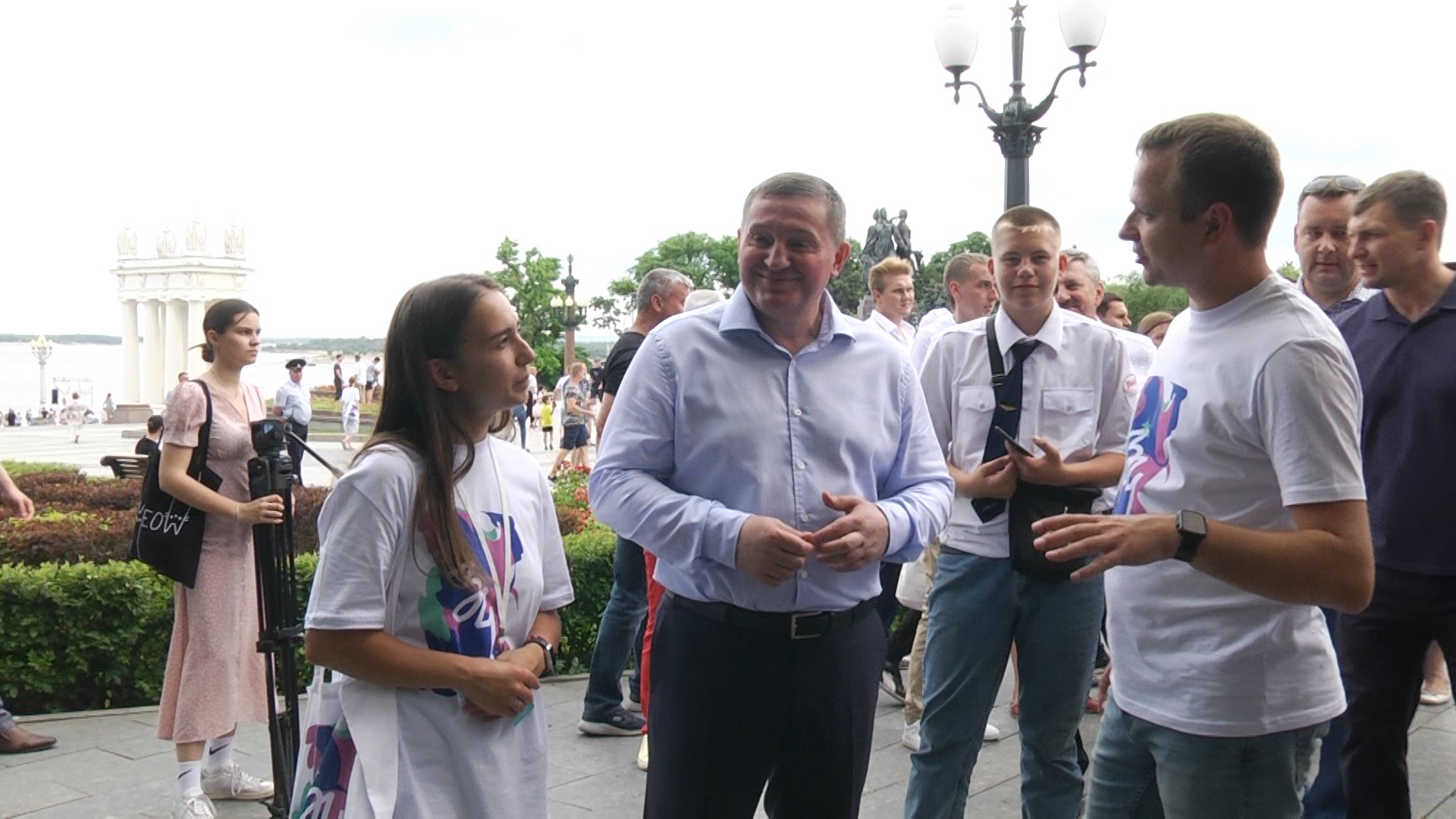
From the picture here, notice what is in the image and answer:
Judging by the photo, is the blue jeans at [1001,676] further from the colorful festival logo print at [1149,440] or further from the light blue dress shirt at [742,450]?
the colorful festival logo print at [1149,440]

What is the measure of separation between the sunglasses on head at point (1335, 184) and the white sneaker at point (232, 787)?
4656mm

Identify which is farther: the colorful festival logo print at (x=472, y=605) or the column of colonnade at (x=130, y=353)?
the column of colonnade at (x=130, y=353)

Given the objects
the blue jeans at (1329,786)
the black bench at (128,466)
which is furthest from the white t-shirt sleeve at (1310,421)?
the black bench at (128,466)

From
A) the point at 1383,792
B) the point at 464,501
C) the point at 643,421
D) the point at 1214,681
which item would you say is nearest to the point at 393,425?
the point at 464,501

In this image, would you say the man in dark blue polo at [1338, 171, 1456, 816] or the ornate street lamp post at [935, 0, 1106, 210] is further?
the ornate street lamp post at [935, 0, 1106, 210]

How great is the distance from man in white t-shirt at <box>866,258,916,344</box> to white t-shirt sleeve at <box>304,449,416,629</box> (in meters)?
4.69

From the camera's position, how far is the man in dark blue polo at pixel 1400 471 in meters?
3.38

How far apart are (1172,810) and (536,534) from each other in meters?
1.47

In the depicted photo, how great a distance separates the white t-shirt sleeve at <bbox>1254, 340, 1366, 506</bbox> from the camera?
2.06 m

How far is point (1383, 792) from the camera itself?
11.0ft

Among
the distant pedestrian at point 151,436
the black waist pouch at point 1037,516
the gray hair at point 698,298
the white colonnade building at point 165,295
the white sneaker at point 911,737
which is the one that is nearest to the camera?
the black waist pouch at point 1037,516

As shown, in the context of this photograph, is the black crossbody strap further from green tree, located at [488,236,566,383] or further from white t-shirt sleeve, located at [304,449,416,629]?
green tree, located at [488,236,566,383]

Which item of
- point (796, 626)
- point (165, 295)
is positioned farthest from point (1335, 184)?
point (165, 295)

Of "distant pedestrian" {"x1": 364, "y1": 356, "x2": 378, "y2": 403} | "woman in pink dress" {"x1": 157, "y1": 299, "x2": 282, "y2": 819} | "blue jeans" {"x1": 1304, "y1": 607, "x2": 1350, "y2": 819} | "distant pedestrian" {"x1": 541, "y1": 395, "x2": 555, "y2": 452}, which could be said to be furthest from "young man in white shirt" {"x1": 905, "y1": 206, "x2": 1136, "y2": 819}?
"distant pedestrian" {"x1": 364, "y1": 356, "x2": 378, "y2": 403}
